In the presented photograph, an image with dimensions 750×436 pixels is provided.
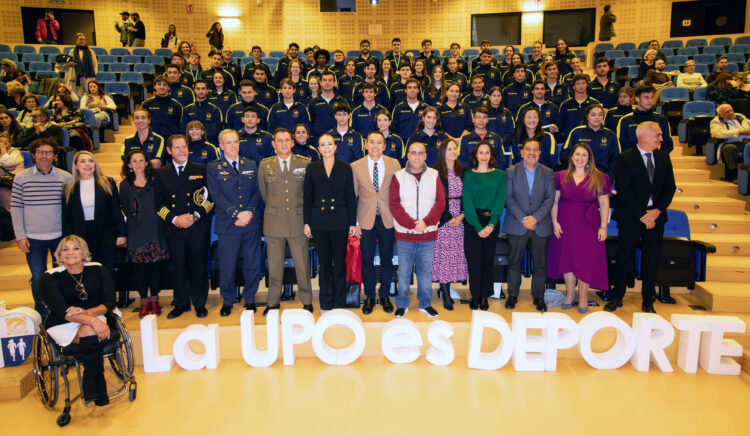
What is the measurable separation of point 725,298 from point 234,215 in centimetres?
405

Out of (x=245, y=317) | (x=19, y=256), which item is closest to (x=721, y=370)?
(x=245, y=317)

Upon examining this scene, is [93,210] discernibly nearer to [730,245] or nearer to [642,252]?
[642,252]

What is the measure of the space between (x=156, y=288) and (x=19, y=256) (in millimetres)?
1832

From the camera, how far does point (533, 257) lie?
12.9 ft

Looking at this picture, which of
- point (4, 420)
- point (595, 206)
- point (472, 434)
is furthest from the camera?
point (595, 206)

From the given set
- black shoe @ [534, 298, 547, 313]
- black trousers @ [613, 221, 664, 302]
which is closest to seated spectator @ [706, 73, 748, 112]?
black trousers @ [613, 221, 664, 302]

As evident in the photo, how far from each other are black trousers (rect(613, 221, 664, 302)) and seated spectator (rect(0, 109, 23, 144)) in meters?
6.34

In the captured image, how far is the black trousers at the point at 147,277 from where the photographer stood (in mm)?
3776

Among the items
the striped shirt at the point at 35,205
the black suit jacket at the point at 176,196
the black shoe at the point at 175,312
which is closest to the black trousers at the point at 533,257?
the black suit jacket at the point at 176,196

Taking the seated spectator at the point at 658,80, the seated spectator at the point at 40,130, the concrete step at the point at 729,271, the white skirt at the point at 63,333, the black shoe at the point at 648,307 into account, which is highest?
the seated spectator at the point at 658,80

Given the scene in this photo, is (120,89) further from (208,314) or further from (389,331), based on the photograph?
(389,331)

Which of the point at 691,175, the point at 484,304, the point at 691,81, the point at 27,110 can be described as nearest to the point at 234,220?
the point at 484,304

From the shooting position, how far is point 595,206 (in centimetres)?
379

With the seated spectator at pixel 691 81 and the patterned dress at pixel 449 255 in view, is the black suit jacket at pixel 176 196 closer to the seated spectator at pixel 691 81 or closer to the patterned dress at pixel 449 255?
the patterned dress at pixel 449 255
